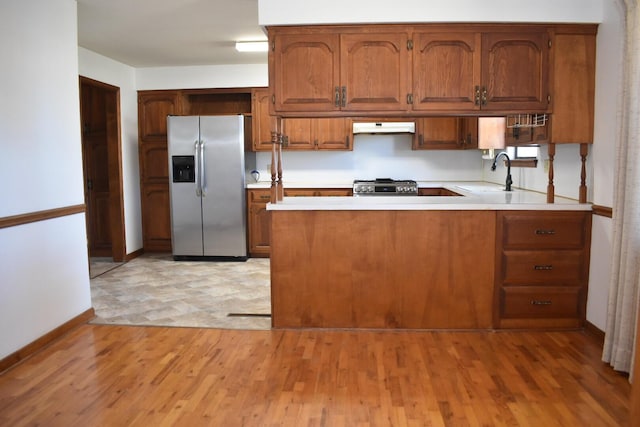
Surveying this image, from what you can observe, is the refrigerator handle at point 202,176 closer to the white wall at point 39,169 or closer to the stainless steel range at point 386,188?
the stainless steel range at point 386,188

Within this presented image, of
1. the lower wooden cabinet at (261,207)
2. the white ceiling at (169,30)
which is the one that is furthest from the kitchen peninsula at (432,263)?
the lower wooden cabinet at (261,207)

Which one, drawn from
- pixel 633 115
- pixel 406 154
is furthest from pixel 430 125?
pixel 633 115

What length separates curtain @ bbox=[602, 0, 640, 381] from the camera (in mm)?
2660

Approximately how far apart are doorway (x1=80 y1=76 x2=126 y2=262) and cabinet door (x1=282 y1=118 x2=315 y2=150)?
1.90 metres

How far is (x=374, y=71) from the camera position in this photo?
3426 mm

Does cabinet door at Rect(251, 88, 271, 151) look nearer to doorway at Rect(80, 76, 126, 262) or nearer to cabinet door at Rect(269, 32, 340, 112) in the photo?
doorway at Rect(80, 76, 126, 262)

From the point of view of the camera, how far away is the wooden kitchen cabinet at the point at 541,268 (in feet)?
11.3

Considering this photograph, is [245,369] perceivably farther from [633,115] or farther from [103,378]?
[633,115]

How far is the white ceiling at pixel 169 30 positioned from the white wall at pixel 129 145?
0.17m

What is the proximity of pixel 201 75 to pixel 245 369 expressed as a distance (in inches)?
168

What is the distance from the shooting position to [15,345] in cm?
298

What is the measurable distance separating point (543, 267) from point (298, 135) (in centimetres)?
338

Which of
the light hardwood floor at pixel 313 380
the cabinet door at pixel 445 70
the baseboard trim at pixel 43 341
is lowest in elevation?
the light hardwood floor at pixel 313 380

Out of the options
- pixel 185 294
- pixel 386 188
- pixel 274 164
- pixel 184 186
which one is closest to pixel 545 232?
pixel 274 164
